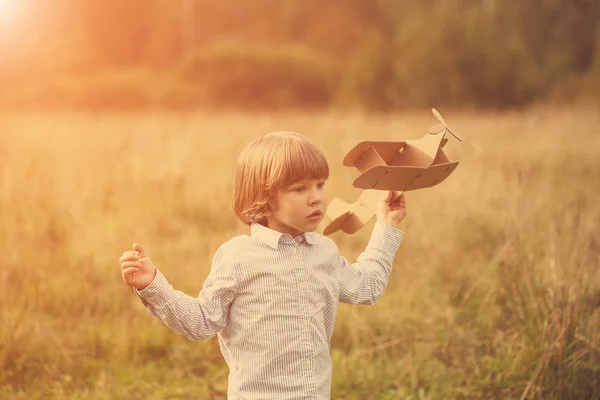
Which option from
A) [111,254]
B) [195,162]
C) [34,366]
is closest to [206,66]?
[195,162]

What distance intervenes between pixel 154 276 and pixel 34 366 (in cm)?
161

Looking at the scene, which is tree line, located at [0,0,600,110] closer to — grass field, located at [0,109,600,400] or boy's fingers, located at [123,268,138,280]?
grass field, located at [0,109,600,400]

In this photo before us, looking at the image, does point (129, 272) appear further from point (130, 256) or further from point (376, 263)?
point (376, 263)

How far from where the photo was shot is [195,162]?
25.6 ft

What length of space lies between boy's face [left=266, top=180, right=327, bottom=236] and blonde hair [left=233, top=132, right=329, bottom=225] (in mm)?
22

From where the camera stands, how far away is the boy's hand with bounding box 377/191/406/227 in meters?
2.38

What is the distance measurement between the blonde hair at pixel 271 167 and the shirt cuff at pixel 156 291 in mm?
325

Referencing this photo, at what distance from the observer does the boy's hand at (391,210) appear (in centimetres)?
238

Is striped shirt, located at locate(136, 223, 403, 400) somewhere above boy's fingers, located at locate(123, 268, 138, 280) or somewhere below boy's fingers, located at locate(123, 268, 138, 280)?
below

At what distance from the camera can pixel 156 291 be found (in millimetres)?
1904

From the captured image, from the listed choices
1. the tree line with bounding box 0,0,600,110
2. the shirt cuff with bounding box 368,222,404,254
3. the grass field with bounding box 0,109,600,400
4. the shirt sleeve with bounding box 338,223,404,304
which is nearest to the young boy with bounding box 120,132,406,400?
the shirt sleeve with bounding box 338,223,404,304

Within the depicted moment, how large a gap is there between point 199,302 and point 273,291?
7.6 inches

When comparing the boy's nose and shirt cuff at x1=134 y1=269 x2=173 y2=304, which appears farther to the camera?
the boy's nose

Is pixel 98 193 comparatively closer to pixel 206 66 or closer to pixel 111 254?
pixel 111 254
